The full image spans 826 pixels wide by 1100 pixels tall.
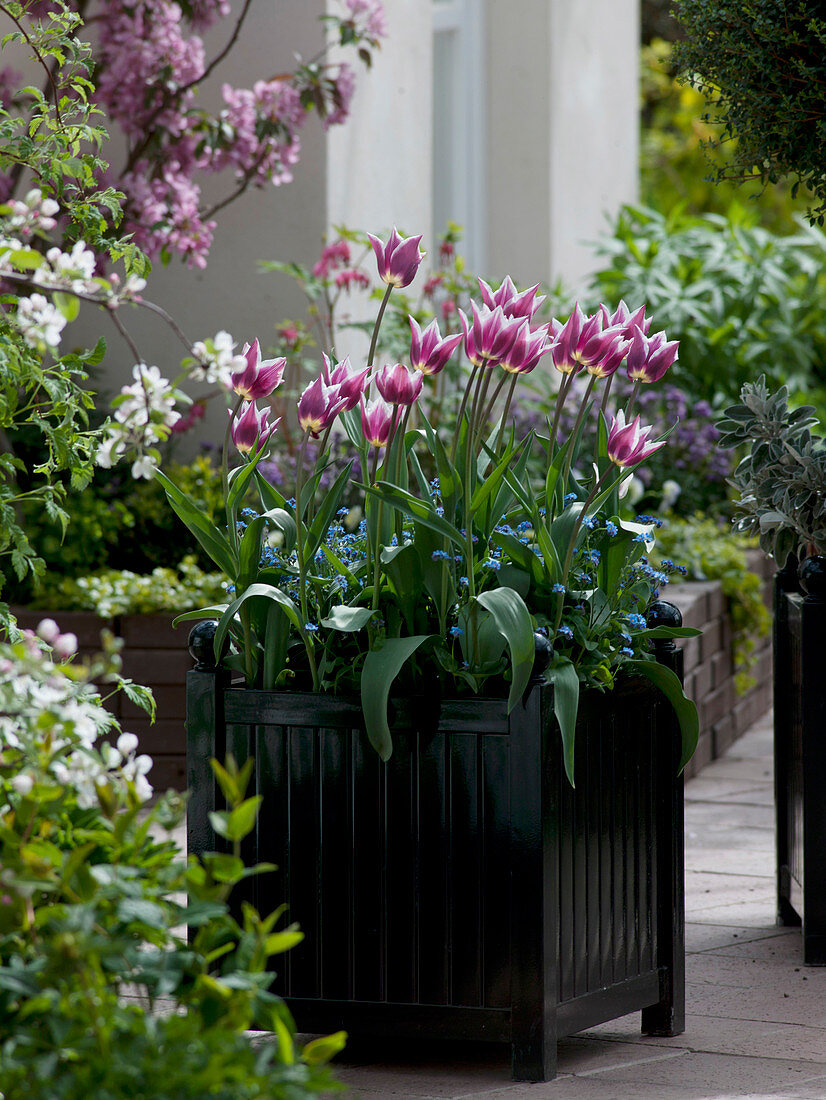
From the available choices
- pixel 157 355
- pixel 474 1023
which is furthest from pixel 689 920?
pixel 157 355

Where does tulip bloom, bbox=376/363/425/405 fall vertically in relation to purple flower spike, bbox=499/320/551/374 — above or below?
below

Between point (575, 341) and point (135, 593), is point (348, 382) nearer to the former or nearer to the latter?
point (575, 341)

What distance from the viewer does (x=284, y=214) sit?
17.9ft

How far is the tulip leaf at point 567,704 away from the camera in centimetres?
233

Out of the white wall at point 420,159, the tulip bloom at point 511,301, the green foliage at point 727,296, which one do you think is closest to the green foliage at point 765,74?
the tulip bloom at point 511,301

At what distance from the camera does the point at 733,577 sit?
222 inches

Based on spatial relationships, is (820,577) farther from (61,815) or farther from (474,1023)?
(61,815)

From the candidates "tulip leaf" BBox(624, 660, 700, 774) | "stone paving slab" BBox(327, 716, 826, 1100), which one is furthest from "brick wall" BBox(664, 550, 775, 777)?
"tulip leaf" BBox(624, 660, 700, 774)

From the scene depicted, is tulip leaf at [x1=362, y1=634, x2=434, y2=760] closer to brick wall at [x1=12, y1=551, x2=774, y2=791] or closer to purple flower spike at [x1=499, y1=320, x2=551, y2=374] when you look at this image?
purple flower spike at [x1=499, y1=320, x2=551, y2=374]

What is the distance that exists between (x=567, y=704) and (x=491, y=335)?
593 millimetres

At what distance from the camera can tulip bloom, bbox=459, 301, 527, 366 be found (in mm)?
2293

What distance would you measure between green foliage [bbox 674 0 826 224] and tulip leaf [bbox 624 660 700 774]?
112 cm

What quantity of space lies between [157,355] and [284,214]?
27.8 inches

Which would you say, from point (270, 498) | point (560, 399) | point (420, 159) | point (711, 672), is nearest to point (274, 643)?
point (270, 498)
